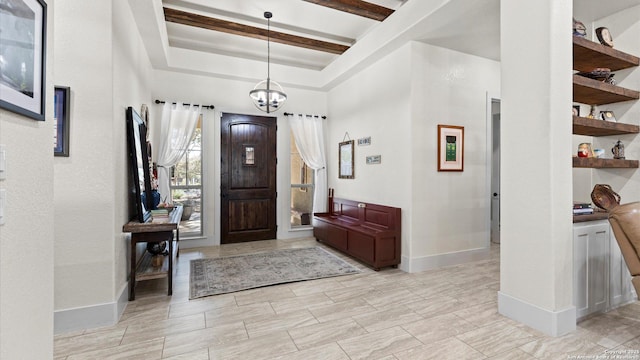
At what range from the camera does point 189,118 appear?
16.9ft

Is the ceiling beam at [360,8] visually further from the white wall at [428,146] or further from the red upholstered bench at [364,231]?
the red upholstered bench at [364,231]

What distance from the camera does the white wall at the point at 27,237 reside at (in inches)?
43.6

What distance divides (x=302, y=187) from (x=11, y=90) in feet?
17.0

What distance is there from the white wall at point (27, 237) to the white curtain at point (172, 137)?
12.3 feet

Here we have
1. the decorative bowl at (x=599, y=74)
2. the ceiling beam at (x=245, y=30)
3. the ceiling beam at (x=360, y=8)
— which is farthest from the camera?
the ceiling beam at (x=245, y=30)

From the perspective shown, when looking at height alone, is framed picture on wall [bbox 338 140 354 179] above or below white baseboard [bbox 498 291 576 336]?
above

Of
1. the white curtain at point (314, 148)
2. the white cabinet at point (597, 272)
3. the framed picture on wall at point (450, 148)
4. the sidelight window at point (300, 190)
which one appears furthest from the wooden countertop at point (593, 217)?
the sidelight window at point (300, 190)

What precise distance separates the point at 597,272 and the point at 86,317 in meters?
4.46

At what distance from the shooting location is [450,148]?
13.7 feet

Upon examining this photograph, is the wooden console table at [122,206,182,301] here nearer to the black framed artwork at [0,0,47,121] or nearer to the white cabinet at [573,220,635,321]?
the black framed artwork at [0,0,47,121]

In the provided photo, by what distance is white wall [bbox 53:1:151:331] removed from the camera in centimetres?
238

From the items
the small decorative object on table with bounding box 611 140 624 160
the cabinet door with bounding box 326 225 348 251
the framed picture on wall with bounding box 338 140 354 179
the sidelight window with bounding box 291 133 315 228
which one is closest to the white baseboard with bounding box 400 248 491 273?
the cabinet door with bounding box 326 225 348 251

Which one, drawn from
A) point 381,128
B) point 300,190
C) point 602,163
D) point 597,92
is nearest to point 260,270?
point 300,190

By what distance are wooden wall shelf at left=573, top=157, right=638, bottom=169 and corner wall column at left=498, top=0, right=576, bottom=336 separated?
0.28 meters
